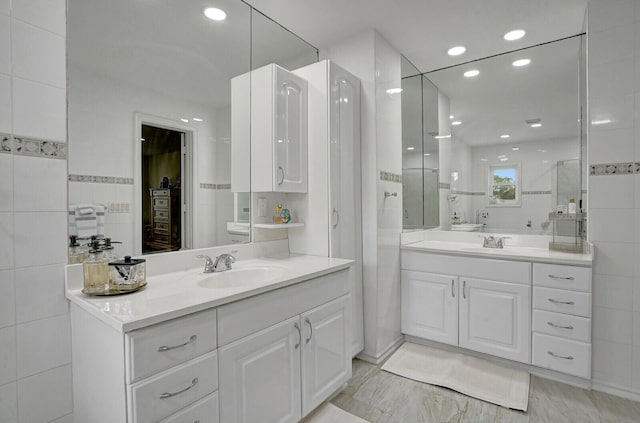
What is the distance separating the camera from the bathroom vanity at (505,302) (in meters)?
2.09

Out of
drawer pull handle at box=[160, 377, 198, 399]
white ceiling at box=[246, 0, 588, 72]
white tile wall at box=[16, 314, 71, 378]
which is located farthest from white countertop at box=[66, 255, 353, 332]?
white ceiling at box=[246, 0, 588, 72]

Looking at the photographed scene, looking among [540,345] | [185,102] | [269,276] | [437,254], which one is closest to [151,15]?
[185,102]

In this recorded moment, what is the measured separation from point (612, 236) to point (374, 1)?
2.17 meters

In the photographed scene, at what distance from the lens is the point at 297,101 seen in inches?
87.9

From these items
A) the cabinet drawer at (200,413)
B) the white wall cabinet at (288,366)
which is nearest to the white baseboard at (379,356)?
the white wall cabinet at (288,366)

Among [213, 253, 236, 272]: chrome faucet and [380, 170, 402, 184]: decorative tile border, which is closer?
[213, 253, 236, 272]: chrome faucet

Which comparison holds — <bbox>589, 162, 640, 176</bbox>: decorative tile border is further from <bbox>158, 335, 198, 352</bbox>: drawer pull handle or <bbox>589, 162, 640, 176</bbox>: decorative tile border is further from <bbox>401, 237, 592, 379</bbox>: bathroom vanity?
<bbox>158, 335, 198, 352</bbox>: drawer pull handle

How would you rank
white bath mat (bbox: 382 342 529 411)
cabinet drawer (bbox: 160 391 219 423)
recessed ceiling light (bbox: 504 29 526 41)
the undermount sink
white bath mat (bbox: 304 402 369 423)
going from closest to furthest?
1. cabinet drawer (bbox: 160 391 219 423)
2. the undermount sink
3. white bath mat (bbox: 304 402 369 423)
4. white bath mat (bbox: 382 342 529 411)
5. recessed ceiling light (bbox: 504 29 526 41)

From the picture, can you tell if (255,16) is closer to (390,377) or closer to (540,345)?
(390,377)

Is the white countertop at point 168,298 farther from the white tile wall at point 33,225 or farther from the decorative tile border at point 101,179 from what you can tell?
the decorative tile border at point 101,179

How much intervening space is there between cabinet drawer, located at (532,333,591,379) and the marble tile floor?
0.13 meters

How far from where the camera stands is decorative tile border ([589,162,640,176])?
198 centimetres

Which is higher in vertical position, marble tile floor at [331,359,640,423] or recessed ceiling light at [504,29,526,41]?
recessed ceiling light at [504,29,526,41]

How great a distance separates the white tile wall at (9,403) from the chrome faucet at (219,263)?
0.85 meters
